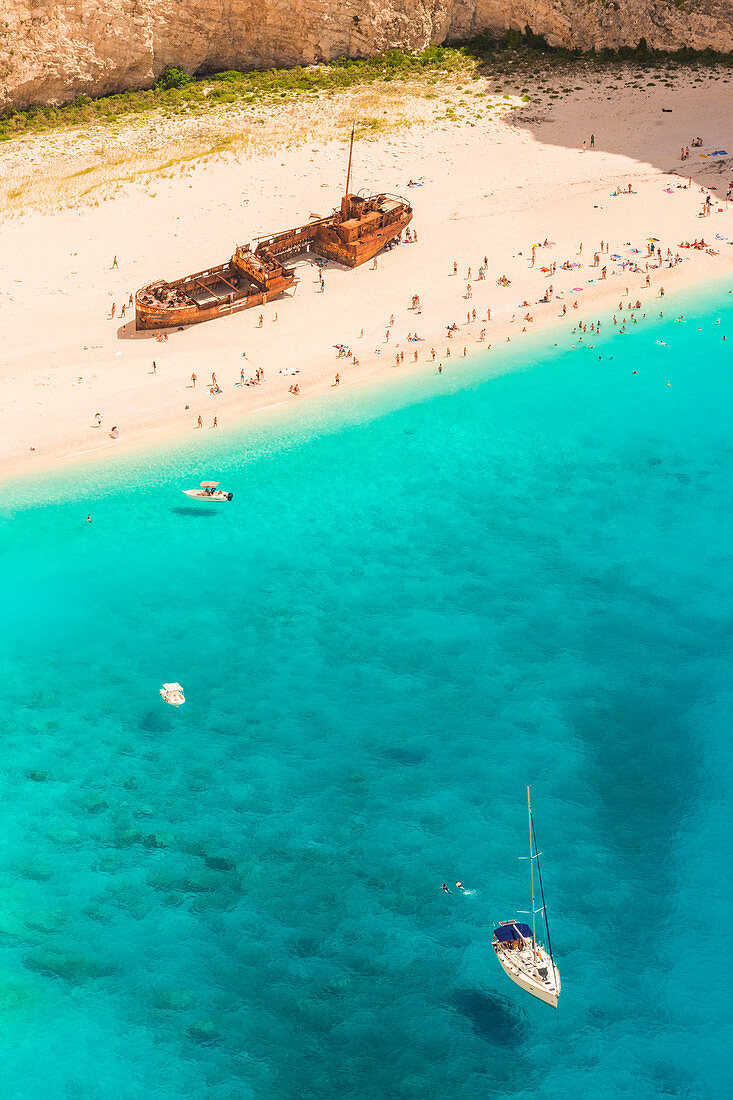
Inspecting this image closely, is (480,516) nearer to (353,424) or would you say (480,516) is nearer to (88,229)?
(353,424)

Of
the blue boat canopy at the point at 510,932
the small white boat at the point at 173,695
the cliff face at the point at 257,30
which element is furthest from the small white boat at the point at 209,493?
the cliff face at the point at 257,30

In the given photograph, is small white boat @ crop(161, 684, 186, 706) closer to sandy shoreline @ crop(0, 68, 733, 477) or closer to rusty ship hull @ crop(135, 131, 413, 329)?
sandy shoreline @ crop(0, 68, 733, 477)

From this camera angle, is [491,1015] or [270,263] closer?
[491,1015]

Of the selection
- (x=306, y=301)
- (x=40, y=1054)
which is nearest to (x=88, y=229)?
(x=306, y=301)

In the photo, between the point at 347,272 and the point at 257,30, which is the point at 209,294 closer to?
the point at 347,272

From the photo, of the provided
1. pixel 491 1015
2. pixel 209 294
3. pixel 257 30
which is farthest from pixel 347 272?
pixel 491 1015

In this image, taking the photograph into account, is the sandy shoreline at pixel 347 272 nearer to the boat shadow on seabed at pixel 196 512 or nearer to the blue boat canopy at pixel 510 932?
the boat shadow on seabed at pixel 196 512
